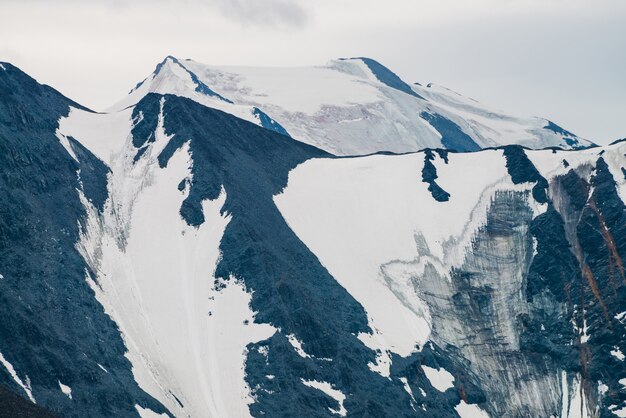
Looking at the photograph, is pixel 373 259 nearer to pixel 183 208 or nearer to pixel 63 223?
pixel 183 208

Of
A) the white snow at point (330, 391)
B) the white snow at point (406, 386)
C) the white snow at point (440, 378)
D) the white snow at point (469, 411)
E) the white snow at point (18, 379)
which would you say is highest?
the white snow at point (440, 378)

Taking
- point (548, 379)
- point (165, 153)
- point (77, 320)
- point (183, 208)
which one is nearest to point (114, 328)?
point (77, 320)

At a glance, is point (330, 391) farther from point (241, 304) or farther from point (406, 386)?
point (241, 304)

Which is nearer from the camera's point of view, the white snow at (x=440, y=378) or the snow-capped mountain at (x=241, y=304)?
the snow-capped mountain at (x=241, y=304)

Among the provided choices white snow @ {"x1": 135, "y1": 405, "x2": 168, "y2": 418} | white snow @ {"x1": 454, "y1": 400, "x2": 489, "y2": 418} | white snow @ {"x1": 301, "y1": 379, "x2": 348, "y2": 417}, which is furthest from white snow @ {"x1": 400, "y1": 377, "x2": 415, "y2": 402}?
white snow @ {"x1": 135, "y1": 405, "x2": 168, "y2": 418}

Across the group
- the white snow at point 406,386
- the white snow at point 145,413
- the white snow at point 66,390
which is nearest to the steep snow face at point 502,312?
the white snow at point 406,386

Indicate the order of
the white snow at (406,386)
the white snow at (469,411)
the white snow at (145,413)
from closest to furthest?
the white snow at (145,413), the white snow at (406,386), the white snow at (469,411)

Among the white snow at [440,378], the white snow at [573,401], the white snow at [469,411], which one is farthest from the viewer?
the white snow at [573,401]

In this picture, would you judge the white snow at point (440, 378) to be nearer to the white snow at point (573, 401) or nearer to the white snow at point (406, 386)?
the white snow at point (406, 386)
